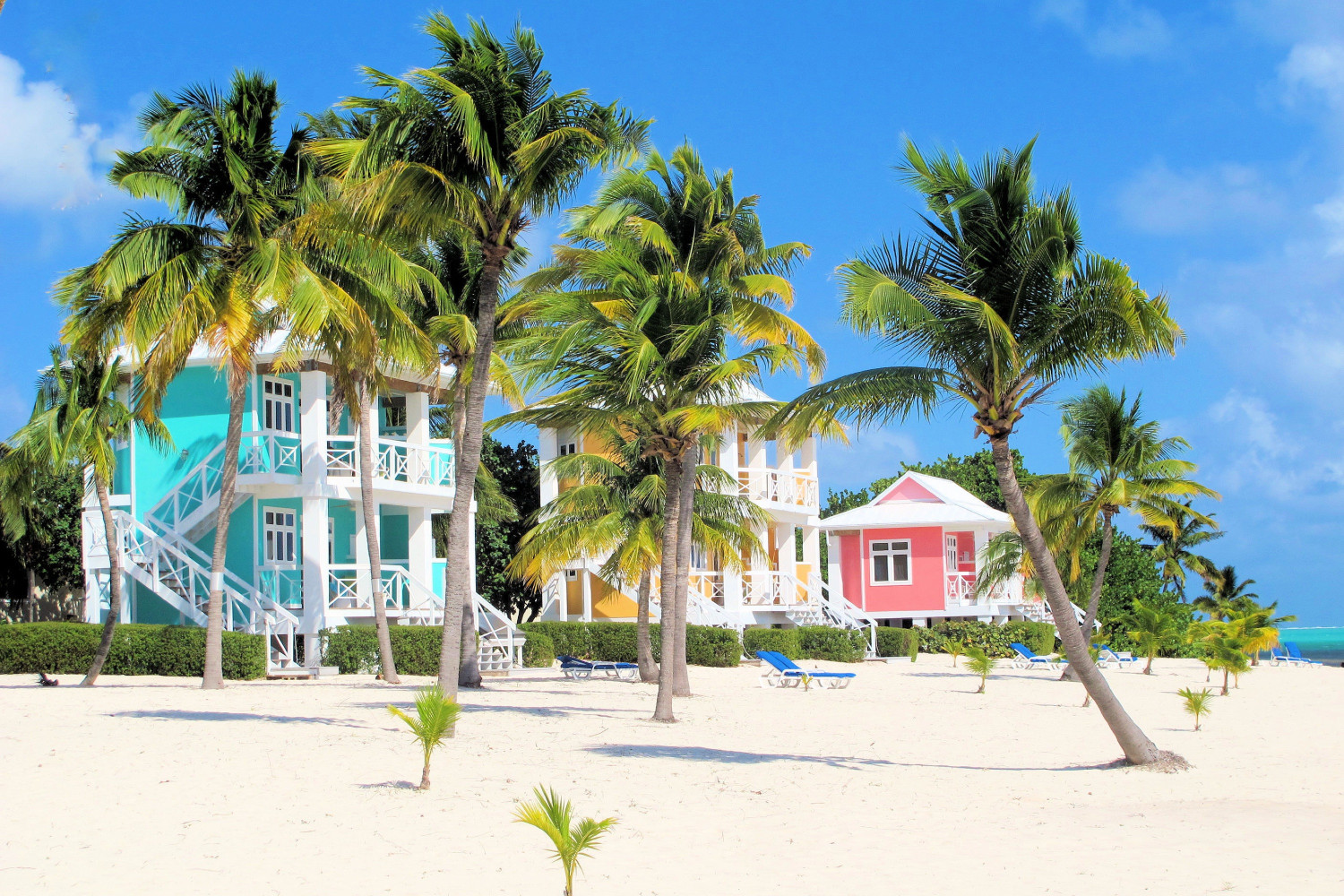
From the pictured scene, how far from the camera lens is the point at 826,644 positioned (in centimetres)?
3059

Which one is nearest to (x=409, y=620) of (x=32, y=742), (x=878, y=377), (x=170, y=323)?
(x=170, y=323)

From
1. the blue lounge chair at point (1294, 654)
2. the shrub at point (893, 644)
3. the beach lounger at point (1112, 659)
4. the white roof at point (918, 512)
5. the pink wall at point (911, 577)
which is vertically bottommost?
the blue lounge chair at point (1294, 654)

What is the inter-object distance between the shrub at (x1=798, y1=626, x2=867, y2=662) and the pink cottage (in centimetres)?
740

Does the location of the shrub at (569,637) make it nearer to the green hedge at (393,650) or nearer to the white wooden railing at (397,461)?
the white wooden railing at (397,461)

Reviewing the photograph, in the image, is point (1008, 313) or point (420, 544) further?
point (420, 544)

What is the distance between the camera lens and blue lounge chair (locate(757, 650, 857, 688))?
71.9ft

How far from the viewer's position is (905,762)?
12.6 metres

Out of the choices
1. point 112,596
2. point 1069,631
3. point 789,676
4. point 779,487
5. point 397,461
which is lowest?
point 789,676

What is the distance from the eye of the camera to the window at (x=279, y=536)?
2517 cm

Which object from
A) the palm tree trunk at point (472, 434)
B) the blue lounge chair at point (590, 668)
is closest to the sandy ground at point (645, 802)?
the palm tree trunk at point (472, 434)

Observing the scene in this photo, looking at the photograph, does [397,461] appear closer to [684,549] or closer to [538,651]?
[538,651]

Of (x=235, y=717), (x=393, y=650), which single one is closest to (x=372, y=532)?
(x=393, y=650)

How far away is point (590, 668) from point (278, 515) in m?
7.51

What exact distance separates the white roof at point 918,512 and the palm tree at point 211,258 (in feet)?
79.4
